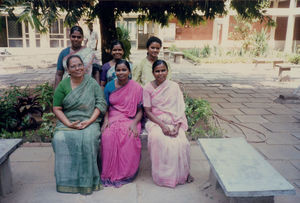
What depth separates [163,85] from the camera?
11.3 ft

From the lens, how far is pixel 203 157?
398cm

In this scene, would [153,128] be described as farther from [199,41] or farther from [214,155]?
[199,41]

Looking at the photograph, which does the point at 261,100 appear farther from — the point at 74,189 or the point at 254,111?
the point at 74,189

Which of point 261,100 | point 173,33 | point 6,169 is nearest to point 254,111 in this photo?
point 261,100

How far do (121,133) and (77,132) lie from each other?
485 mm

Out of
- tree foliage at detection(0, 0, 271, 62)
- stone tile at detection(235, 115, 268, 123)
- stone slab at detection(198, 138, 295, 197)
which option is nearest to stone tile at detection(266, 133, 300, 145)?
stone tile at detection(235, 115, 268, 123)

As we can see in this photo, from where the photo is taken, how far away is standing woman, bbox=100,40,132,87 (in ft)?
12.7

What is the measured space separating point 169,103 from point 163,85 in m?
0.23

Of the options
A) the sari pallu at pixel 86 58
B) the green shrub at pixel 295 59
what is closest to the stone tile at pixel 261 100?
the sari pallu at pixel 86 58

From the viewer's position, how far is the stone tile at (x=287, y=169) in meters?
3.46

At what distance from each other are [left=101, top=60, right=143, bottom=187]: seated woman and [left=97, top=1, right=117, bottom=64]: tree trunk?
9.91 ft

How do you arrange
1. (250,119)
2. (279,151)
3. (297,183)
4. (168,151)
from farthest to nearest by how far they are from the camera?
(250,119)
(279,151)
(297,183)
(168,151)

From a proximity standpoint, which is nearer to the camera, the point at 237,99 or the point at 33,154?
the point at 33,154

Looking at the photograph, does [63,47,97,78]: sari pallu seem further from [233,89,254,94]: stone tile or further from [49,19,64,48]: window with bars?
[49,19,64,48]: window with bars
